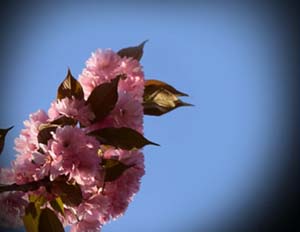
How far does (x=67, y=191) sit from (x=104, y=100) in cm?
11

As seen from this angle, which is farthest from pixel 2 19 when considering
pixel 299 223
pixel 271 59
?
pixel 299 223

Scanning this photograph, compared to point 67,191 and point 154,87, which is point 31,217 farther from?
point 154,87

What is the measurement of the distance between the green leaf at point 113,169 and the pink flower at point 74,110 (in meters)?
0.05

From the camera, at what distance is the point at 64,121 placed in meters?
0.62

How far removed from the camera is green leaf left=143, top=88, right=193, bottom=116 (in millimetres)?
696

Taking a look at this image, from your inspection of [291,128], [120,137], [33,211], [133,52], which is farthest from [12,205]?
[291,128]

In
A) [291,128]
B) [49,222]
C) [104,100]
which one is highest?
[291,128]

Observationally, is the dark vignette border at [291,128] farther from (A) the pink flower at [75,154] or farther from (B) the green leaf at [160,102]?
(A) the pink flower at [75,154]

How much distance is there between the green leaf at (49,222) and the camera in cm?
62

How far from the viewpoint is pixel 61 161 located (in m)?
0.58

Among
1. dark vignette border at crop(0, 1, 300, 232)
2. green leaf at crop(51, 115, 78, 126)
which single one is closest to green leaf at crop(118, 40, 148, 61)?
green leaf at crop(51, 115, 78, 126)

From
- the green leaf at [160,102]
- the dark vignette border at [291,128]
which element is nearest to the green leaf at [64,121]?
the green leaf at [160,102]

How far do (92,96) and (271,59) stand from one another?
2.73 ft

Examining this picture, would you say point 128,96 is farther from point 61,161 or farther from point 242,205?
point 242,205
